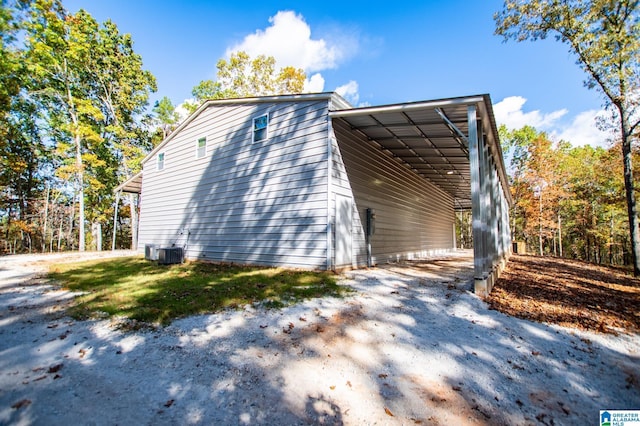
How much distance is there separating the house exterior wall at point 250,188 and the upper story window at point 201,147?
0.22 meters

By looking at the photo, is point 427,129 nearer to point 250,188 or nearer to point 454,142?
point 454,142

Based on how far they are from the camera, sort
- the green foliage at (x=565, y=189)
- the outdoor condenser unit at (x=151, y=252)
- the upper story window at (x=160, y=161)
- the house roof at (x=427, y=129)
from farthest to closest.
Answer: the green foliage at (x=565, y=189), the upper story window at (x=160, y=161), the outdoor condenser unit at (x=151, y=252), the house roof at (x=427, y=129)

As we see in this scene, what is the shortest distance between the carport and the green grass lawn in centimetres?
341

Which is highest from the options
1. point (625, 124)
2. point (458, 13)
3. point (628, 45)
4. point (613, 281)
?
point (458, 13)

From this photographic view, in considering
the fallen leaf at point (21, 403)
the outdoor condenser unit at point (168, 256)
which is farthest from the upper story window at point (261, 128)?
the fallen leaf at point (21, 403)

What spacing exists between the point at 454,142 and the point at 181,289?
915 cm

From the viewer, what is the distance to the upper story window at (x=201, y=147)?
1153cm

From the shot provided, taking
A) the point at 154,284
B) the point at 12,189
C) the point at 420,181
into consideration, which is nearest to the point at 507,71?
the point at 420,181

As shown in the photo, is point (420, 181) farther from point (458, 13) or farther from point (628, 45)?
point (628, 45)

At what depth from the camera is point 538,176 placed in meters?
23.8

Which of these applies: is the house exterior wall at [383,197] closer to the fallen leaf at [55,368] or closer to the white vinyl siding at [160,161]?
the fallen leaf at [55,368]

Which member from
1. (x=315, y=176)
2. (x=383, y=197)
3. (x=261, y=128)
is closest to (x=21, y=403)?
(x=315, y=176)

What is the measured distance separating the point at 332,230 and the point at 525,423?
602 centimetres

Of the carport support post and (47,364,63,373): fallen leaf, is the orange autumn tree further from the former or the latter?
(47,364,63,373): fallen leaf
